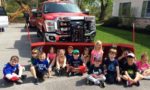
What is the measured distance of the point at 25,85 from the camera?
302 inches

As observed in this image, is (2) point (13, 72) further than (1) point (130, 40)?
No

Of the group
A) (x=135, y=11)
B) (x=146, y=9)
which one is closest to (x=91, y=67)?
(x=146, y=9)

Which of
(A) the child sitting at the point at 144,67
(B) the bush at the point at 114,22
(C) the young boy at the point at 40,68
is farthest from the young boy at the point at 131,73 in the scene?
(B) the bush at the point at 114,22

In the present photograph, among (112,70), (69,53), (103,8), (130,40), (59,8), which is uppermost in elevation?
(59,8)

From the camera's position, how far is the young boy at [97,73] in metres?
7.71

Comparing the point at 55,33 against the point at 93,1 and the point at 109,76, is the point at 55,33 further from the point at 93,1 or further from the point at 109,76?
the point at 93,1

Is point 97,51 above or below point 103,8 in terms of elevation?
above

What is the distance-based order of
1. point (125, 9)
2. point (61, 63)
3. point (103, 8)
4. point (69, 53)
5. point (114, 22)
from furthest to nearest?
point (103, 8)
point (114, 22)
point (125, 9)
point (69, 53)
point (61, 63)

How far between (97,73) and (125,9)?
71.0ft

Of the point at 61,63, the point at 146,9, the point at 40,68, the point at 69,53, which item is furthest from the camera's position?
the point at 146,9

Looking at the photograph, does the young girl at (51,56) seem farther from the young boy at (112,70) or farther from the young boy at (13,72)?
the young boy at (112,70)

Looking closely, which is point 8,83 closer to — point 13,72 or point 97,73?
point 13,72

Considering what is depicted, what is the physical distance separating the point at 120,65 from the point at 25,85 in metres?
2.73

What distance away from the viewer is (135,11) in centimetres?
2570
